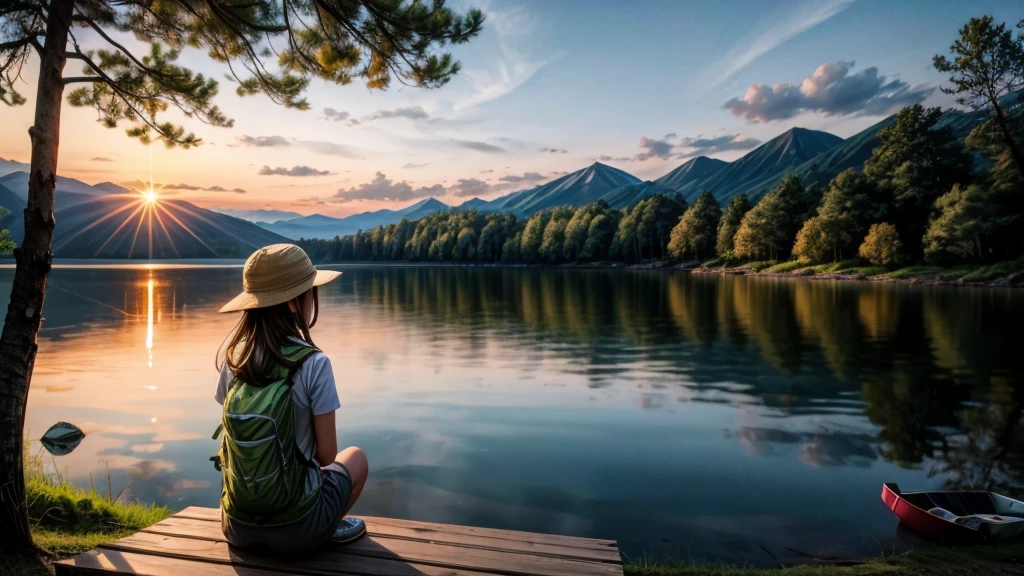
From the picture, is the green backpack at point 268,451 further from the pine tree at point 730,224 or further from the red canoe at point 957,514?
the pine tree at point 730,224

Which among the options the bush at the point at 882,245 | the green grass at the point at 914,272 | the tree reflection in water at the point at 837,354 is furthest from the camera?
the bush at the point at 882,245

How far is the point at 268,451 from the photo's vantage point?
3693mm

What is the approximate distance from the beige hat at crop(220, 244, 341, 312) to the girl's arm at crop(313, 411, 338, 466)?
2.59 feet

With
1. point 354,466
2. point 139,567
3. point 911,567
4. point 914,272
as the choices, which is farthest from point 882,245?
point 139,567

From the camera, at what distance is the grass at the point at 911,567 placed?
6.27 meters

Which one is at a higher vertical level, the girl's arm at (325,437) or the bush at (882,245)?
the bush at (882,245)

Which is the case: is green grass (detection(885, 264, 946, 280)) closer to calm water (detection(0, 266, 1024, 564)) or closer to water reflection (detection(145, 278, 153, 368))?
calm water (detection(0, 266, 1024, 564))

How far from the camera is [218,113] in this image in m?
8.80

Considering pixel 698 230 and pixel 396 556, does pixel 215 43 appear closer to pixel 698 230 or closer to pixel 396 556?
pixel 396 556

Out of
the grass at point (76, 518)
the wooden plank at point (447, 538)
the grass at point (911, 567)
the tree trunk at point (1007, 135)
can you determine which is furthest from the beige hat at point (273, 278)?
the tree trunk at point (1007, 135)

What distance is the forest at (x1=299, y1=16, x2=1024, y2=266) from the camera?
205 ft

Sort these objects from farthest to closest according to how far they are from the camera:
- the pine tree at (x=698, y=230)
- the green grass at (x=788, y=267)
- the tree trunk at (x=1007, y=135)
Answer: the pine tree at (x=698, y=230) < the green grass at (x=788, y=267) < the tree trunk at (x=1007, y=135)

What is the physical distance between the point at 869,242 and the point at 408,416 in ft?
245

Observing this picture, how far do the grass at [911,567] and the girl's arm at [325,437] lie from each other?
11.9 feet
